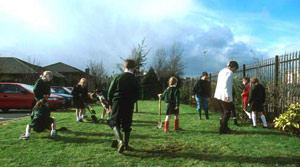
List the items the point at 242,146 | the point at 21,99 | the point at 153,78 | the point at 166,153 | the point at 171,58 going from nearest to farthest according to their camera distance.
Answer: the point at 166,153
the point at 242,146
the point at 21,99
the point at 153,78
the point at 171,58

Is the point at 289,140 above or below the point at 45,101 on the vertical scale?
below

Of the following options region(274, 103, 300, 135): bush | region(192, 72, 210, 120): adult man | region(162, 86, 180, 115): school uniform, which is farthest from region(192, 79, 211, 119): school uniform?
region(274, 103, 300, 135): bush

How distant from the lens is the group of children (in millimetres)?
5078

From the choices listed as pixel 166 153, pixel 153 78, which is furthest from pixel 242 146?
pixel 153 78

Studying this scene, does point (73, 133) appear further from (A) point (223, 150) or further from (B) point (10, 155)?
(A) point (223, 150)

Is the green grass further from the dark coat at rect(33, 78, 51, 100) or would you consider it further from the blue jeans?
the blue jeans

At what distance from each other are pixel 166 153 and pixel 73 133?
3165 mm

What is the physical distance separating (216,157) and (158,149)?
116 cm

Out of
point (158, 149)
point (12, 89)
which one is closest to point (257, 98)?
point (158, 149)

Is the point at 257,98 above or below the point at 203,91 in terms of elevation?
below

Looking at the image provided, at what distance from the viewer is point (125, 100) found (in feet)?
16.7

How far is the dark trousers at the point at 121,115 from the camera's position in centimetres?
507

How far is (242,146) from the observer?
5418 mm

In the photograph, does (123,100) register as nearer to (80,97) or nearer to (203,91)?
(80,97)
